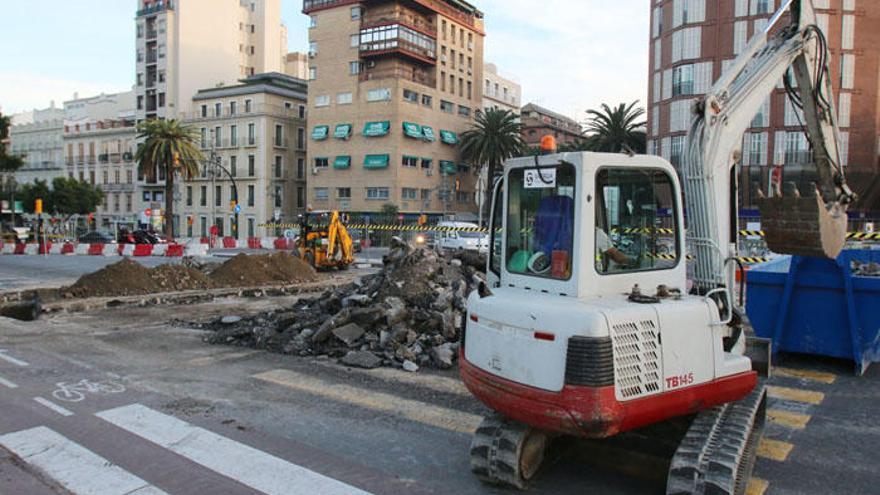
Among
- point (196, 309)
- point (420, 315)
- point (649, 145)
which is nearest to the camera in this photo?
point (420, 315)

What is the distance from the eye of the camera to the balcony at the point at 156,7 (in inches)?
3051

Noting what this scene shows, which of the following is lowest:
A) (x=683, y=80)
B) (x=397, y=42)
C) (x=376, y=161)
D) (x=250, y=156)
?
(x=376, y=161)

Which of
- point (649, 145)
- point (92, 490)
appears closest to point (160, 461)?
point (92, 490)

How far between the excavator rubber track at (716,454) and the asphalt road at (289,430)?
0.60 m

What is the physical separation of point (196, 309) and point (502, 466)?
11.6 metres

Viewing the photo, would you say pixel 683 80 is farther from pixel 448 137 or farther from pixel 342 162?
pixel 342 162

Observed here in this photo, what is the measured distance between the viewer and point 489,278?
564 cm

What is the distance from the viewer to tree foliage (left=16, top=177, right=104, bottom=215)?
6938 centimetres

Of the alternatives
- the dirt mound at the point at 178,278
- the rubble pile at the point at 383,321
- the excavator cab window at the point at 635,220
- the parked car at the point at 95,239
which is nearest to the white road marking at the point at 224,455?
the excavator cab window at the point at 635,220

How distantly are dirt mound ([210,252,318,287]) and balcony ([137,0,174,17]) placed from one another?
228 ft

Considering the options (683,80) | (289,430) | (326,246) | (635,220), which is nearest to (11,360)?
(289,430)

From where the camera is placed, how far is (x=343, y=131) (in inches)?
2579

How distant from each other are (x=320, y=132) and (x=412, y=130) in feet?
34.6

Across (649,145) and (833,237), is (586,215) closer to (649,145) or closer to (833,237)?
(833,237)
